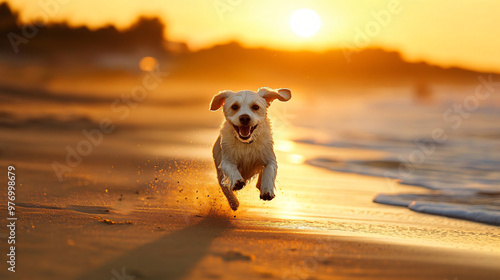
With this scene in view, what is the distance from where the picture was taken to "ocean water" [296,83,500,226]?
28.6 feet

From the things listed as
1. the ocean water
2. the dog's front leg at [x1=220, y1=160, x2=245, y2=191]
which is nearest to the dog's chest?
the dog's front leg at [x1=220, y1=160, x2=245, y2=191]

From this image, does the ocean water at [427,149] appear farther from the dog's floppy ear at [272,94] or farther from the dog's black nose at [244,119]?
the dog's black nose at [244,119]

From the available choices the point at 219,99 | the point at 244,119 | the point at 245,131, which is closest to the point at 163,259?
the point at 244,119

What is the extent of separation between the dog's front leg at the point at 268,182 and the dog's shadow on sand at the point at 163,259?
951 millimetres

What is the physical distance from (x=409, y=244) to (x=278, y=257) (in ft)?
4.73

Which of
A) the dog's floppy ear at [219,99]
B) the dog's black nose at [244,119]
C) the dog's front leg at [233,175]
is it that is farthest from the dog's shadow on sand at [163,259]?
the dog's floppy ear at [219,99]

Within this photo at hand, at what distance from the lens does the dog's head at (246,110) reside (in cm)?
631

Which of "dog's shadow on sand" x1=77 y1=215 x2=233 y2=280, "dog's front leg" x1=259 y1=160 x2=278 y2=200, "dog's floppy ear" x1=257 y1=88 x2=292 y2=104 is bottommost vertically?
"dog's shadow on sand" x1=77 y1=215 x2=233 y2=280

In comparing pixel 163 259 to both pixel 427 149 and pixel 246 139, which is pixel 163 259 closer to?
pixel 246 139

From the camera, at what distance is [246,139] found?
6500mm

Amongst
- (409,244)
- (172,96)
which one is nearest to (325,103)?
(172,96)

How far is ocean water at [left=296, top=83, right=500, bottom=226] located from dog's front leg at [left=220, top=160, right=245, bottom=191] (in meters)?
2.76

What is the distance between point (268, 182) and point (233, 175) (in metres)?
0.36

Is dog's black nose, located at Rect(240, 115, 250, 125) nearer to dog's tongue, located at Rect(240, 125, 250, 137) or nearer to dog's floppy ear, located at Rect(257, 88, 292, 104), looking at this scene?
dog's tongue, located at Rect(240, 125, 250, 137)
